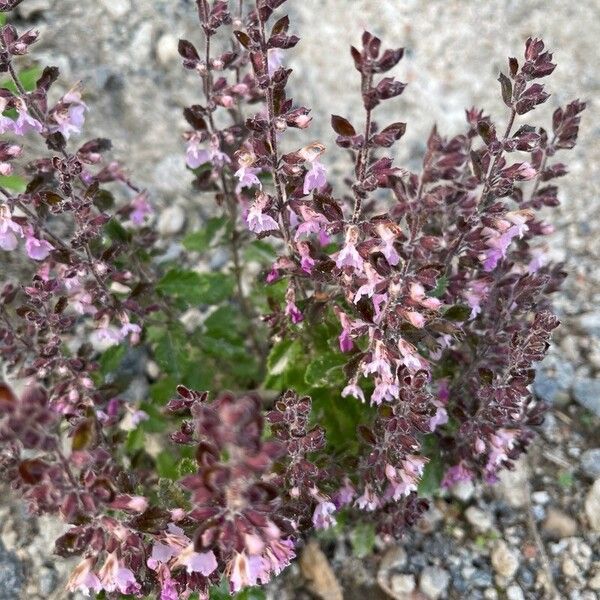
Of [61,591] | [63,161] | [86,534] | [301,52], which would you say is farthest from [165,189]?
[86,534]

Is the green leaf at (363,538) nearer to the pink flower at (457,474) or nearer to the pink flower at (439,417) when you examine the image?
the pink flower at (457,474)

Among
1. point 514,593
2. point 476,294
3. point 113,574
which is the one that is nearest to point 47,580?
point 113,574

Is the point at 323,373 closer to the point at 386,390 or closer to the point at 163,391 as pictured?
the point at 386,390

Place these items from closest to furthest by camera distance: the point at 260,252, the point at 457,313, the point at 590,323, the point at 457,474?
the point at 457,313 → the point at 457,474 → the point at 260,252 → the point at 590,323

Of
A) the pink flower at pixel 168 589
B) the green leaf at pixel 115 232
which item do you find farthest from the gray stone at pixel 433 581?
the green leaf at pixel 115 232

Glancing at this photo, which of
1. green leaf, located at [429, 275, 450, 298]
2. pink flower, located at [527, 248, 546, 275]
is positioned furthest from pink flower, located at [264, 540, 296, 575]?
pink flower, located at [527, 248, 546, 275]

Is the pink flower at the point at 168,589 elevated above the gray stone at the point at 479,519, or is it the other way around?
the pink flower at the point at 168,589

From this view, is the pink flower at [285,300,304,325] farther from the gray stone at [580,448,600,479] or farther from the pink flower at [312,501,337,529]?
the gray stone at [580,448,600,479]
